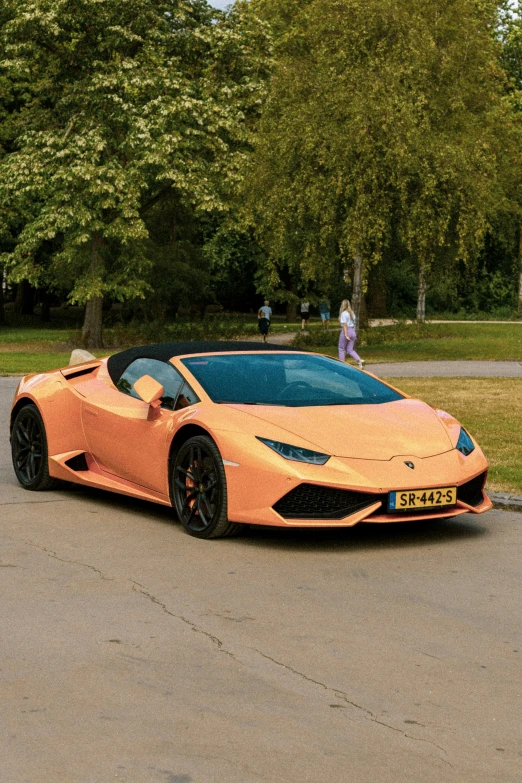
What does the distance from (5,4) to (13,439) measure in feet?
105

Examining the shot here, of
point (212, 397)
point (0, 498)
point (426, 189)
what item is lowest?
point (0, 498)

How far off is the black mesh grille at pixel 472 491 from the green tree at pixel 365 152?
23110mm

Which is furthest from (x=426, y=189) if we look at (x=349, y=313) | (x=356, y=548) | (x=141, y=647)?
(x=141, y=647)

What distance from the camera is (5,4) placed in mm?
39812

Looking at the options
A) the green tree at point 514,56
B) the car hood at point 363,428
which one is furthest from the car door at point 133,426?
the green tree at point 514,56

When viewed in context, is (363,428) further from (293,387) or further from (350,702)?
(350,702)

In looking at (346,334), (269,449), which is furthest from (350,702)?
(346,334)

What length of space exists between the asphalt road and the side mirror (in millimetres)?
893

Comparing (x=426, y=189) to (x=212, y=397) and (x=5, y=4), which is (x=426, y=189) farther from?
(x=212, y=397)

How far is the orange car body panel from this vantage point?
791 cm

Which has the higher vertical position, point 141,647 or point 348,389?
point 348,389

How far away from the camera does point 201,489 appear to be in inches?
328

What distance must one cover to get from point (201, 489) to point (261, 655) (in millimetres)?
2879

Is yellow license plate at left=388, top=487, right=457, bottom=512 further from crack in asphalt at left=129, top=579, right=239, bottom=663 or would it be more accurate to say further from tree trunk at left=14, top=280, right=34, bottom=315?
tree trunk at left=14, top=280, right=34, bottom=315
